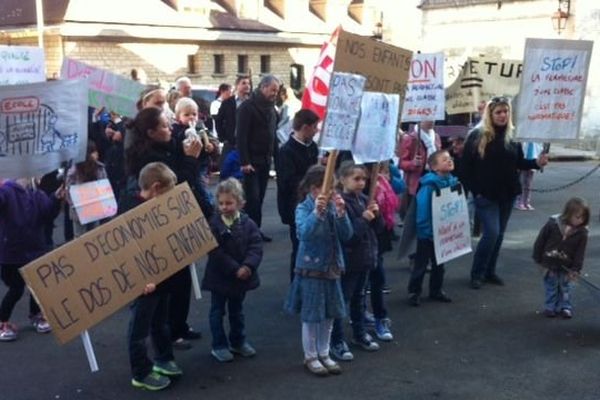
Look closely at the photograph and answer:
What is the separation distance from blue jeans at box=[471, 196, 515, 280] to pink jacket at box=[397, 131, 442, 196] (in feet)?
4.99

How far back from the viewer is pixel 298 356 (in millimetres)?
5922

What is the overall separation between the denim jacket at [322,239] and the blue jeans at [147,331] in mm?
947

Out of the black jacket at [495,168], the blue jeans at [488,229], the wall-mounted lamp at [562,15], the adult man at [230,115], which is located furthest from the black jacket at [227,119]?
the wall-mounted lamp at [562,15]

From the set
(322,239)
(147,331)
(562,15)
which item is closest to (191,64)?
(562,15)

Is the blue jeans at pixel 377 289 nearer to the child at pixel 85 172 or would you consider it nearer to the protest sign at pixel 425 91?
the child at pixel 85 172

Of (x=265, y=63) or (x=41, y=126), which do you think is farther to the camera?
(x=265, y=63)

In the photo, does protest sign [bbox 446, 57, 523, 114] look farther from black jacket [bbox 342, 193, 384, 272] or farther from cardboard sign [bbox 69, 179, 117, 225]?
cardboard sign [bbox 69, 179, 117, 225]

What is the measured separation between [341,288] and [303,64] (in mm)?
35098

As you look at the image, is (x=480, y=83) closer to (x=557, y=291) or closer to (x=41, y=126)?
(x=557, y=291)

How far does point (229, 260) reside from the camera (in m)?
5.63

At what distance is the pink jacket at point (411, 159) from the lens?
926cm

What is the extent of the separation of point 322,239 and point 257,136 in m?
3.72

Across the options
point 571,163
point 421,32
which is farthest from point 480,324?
point 421,32

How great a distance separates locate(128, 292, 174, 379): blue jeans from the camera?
204 inches
